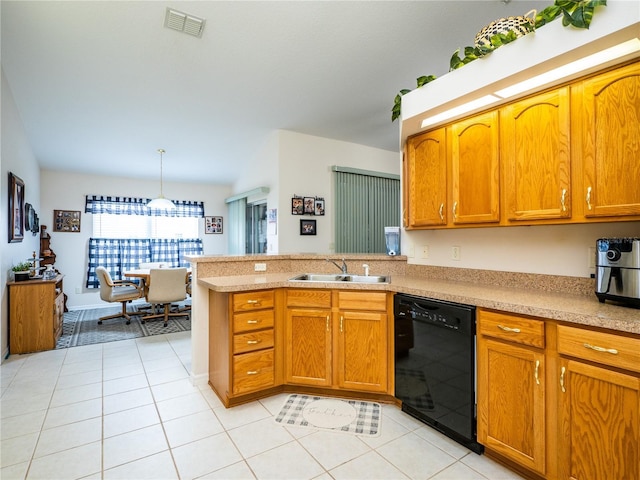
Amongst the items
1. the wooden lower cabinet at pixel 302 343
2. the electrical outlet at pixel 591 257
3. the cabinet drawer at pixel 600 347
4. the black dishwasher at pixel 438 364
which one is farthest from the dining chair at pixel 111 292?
the electrical outlet at pixel 591 257

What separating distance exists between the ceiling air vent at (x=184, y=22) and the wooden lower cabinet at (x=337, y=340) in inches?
84.3

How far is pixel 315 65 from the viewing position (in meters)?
2.93

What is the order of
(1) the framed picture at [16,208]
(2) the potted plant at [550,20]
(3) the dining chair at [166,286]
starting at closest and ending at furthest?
(2) the potted plant at [550,20], (1) the framed picture at [16,208], (3) the dining chair at [166,286]

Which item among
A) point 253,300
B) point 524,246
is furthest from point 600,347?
point 253,300

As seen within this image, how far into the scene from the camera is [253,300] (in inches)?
90.7

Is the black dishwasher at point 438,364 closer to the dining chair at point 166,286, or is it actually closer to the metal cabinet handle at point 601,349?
the metal cabinet handle at point 601,349

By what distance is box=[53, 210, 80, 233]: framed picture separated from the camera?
219 inches

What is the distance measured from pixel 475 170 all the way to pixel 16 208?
4.57 m

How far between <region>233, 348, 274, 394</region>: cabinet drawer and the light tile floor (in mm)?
136

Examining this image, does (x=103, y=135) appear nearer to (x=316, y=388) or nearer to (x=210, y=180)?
(x=210, y=180)

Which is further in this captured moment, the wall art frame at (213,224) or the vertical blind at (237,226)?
the wall art frame at (213,224)

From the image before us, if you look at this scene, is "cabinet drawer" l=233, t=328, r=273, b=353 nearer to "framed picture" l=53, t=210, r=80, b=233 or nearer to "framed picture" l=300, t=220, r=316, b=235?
"framed picture" l=300, t=220, r=316, b=235

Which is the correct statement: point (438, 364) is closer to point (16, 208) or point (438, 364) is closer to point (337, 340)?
point (337, 340)

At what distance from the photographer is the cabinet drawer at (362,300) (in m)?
2.25
